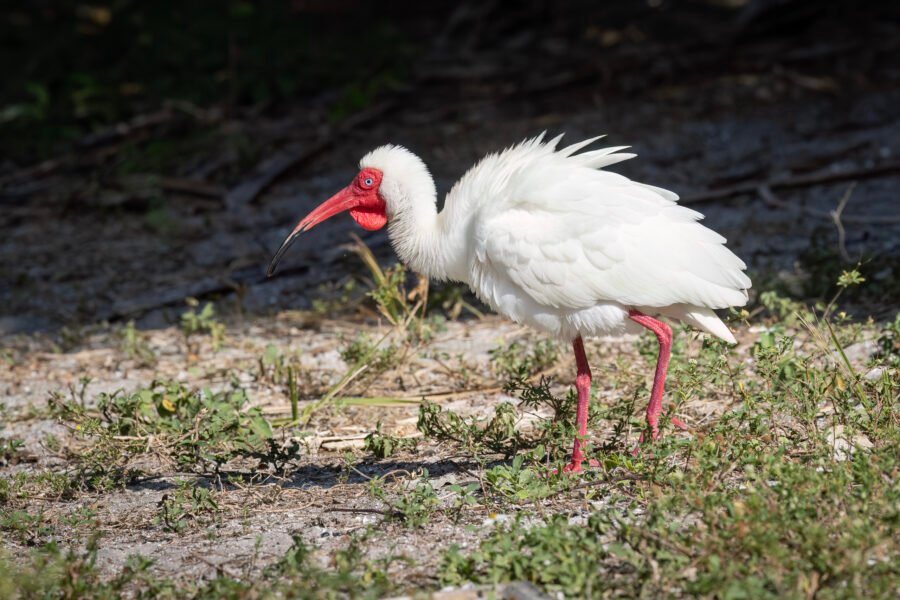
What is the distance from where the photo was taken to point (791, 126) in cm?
1031

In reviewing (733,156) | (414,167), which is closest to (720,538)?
(414,167)

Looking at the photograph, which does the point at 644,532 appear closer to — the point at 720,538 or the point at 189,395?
the point at 720,538

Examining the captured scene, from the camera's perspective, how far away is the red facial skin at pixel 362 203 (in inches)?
221

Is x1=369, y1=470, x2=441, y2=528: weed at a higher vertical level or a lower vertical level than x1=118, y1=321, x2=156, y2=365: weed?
higher

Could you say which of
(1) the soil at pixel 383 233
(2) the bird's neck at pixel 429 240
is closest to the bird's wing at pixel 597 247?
(2) the bird's neck at pixel 429 240

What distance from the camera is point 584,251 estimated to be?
16.1 ft

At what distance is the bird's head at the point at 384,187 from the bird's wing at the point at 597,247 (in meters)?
0.55

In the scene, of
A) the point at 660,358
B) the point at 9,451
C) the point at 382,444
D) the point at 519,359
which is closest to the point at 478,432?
the point at 382,444

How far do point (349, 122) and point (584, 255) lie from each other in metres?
6.52

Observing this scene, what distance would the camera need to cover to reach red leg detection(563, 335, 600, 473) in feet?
16.1

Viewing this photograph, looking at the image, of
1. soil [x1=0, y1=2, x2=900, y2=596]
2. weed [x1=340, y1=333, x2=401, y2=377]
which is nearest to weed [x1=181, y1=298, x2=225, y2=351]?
soil [x1=0, y1=2, x2=900, y2=596]

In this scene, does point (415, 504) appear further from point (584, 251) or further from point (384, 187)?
point (384, 187)

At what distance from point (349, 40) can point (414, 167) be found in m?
7.60

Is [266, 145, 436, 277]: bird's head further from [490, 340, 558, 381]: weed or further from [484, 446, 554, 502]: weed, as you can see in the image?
[484, 446, 554, 502]: weed
